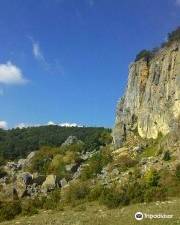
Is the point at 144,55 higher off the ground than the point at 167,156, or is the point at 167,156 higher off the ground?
the point at 144,55

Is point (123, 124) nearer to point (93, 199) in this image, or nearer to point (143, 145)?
point (143, 145)

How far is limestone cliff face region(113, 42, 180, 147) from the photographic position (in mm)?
82125

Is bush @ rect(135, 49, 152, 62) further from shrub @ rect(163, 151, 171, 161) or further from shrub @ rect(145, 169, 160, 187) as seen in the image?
shrub @ rect(145, 169, 160, 187)

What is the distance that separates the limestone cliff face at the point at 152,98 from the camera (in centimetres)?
8212

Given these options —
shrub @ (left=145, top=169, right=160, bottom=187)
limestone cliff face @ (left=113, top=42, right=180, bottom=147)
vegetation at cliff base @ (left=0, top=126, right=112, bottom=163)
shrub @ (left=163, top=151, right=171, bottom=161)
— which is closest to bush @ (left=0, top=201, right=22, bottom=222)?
shrub @ (left=145, top=169, right=160, bottom=187)

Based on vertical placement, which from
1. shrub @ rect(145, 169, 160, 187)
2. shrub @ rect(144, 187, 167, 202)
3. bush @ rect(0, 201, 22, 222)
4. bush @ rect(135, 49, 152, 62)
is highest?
bush @ rect(135, 49, 152, 62)

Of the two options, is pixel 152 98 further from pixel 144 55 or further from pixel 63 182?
pixel 63 182

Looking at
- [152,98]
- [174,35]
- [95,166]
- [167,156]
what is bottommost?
[167,156]

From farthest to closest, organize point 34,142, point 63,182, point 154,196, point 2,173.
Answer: point 34,142 → point 2,173 → point 63,182 → point 154,196

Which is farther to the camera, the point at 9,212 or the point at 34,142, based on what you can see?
the point at 34,142

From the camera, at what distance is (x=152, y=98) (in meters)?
90.8

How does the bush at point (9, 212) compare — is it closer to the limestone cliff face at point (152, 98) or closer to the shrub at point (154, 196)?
the shrub at point (154, 196)

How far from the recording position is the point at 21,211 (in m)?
35.4

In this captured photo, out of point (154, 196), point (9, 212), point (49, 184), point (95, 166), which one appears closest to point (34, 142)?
point (95, 166)
